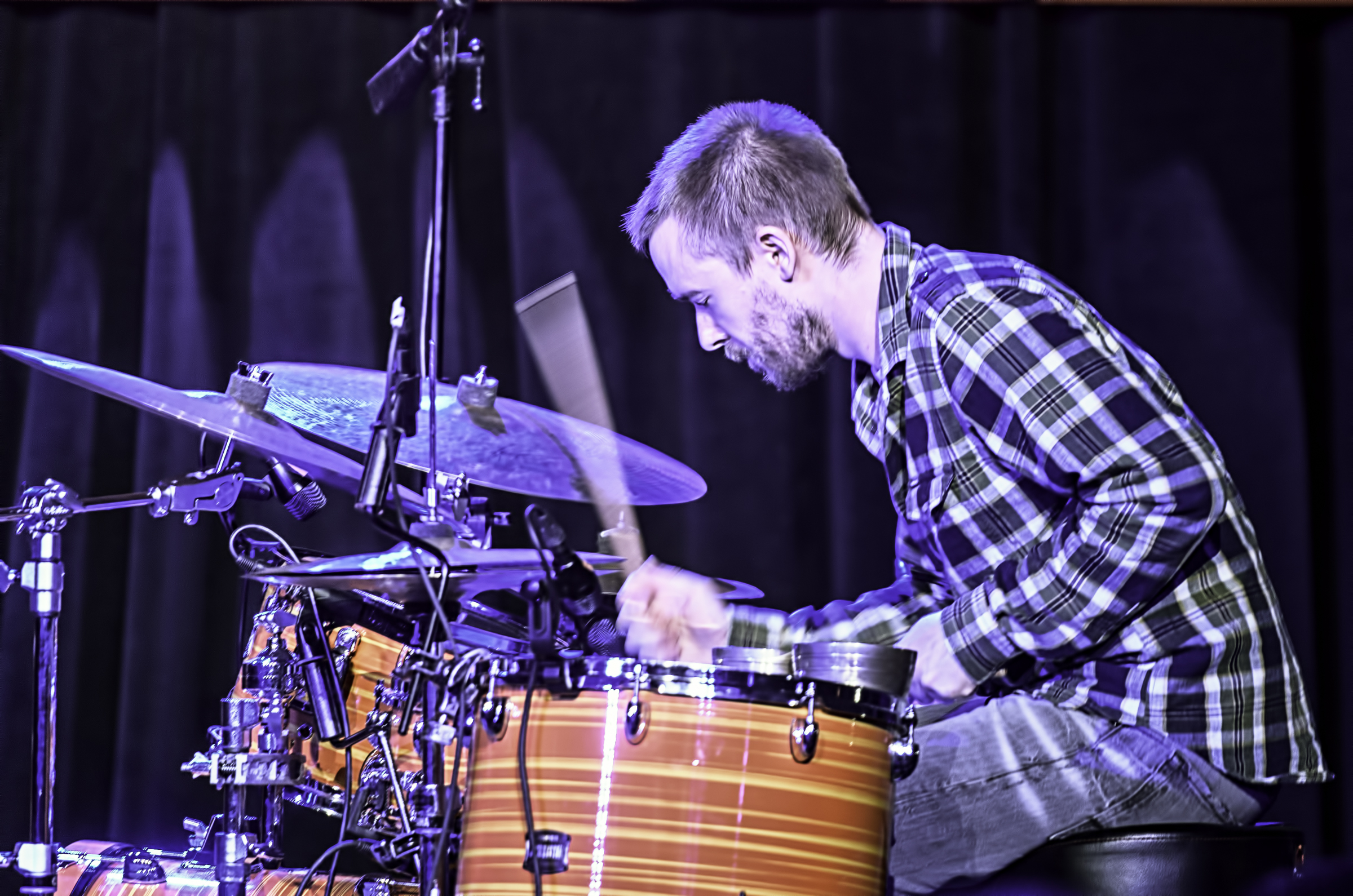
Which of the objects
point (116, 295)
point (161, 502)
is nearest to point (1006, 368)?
point (161, 502)

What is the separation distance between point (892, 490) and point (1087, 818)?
509 mm

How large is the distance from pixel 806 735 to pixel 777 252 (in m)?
0.68

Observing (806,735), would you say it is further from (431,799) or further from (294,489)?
(294,489)

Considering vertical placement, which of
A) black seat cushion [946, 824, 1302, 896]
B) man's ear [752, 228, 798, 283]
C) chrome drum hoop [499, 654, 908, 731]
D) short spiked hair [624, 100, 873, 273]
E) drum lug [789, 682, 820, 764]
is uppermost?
short spiked hair [624, 100, 873, 273]

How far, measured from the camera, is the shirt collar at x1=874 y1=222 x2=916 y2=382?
1.65m

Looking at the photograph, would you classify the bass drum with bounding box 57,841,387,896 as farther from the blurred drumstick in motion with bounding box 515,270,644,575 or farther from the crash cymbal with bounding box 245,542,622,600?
the blurred drumstick in motion with bounding box 515,270,644,575

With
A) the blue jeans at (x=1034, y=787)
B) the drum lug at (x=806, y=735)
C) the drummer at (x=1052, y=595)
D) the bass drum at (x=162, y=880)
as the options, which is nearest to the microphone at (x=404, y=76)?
the drummer at (x=1052, y=595)

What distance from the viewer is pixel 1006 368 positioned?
4.71 feet

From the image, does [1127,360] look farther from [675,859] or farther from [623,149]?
[623,149]

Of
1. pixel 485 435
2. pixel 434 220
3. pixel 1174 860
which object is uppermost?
pixel 434 220

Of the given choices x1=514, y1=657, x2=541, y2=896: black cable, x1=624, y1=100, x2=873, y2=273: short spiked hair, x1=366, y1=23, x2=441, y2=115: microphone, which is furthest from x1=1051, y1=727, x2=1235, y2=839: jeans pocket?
x1=366, y1=23, x2=441, y2=115: microphone

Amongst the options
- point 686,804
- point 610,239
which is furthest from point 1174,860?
point 610,239

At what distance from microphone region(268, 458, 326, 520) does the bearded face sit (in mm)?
687

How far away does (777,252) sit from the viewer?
5.67 ft
